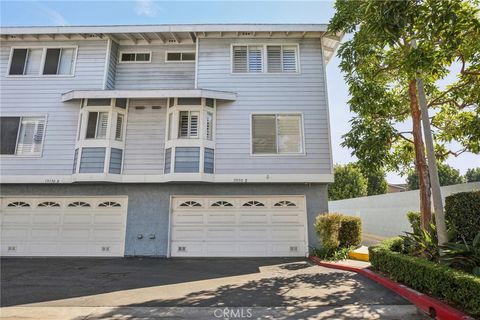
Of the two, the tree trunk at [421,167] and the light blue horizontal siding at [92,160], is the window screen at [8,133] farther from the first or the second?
the tree trunk at [421,167]

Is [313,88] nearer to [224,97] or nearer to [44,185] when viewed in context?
[224,97]

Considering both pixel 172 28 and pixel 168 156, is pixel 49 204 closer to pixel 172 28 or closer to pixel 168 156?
pixel 168 156

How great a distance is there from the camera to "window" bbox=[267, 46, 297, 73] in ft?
40.5

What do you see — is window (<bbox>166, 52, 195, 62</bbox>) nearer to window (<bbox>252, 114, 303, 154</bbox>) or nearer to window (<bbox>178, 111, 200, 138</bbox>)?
window (<bbox>178, 111, 200, 138</bbox>)

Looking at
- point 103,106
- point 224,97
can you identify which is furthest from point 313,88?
point 103,106

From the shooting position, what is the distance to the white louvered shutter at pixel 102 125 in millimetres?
11359

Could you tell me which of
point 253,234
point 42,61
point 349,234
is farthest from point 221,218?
point 42,61

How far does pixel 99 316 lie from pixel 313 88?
10437 millimetres

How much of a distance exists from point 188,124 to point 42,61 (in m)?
7.00

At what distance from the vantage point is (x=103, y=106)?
1150 centimetres

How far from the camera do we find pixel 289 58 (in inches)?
492

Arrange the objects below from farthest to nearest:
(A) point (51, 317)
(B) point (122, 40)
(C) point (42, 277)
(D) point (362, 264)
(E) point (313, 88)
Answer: (B) point (122, 40) → (E) point (313, 88) → (D) point (362, 264) → (C) point (42, 277) → (A) point (51, 317)

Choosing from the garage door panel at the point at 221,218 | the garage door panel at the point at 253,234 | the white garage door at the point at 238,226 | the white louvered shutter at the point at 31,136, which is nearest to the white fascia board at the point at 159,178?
the white garage door at the point at 238,226

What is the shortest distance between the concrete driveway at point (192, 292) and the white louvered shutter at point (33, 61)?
25.5 feet
